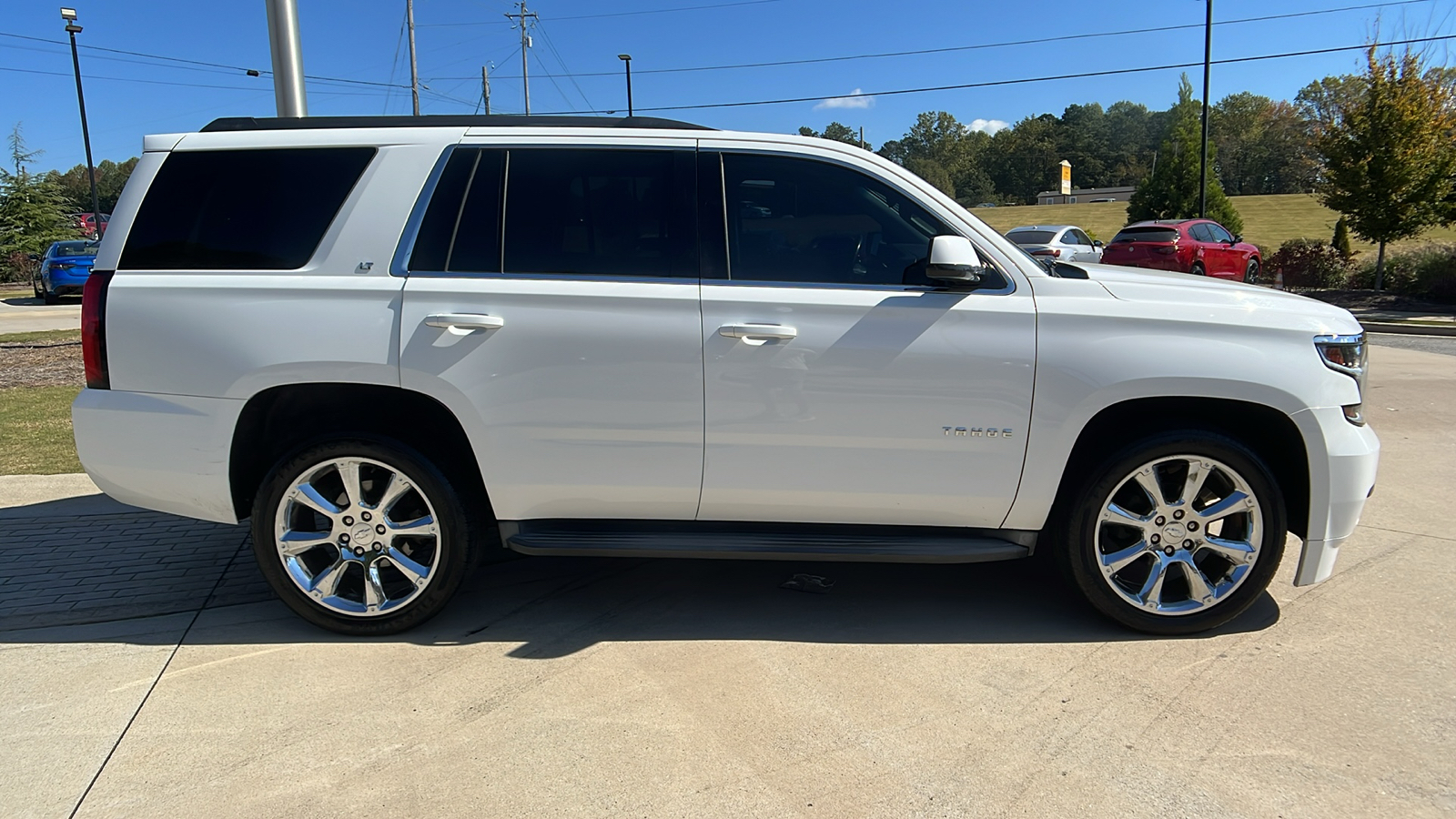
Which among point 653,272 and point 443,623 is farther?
point 443,623

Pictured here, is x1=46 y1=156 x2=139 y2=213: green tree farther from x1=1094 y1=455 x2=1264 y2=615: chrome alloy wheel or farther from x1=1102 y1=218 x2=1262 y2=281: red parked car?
x1=1094 y1=455 x2=1264 y2=615: chrome alloy wheel

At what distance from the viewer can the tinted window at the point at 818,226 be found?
11.9 feet

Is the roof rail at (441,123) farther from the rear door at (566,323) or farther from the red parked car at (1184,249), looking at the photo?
the red parked car at (1184,249)

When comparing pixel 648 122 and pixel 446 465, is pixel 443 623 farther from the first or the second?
pixel 648 122

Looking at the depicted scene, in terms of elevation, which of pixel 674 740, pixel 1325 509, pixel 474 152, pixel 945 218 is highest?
pixel 474 152

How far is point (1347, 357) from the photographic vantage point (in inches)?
142

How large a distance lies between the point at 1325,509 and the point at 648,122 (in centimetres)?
309

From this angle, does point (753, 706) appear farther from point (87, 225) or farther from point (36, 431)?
Result: point (87, 225)

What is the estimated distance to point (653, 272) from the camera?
3641mm

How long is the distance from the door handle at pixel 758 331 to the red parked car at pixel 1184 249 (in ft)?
58.5

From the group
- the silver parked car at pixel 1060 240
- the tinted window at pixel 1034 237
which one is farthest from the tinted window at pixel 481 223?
the tinted window at pixel 1034 237

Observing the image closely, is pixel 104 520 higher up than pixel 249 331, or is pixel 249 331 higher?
pixel 249 331

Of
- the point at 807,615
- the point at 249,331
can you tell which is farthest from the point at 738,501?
the point at 249,331

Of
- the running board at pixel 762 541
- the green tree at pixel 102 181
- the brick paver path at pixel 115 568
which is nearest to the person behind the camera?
the running board at pixel 762 541
